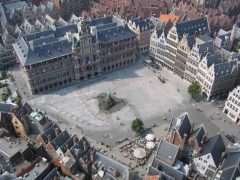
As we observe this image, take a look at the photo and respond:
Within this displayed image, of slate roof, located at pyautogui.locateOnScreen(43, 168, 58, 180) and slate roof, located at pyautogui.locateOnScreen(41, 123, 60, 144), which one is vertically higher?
slate roof, located at pyautogui.locateOnScreen(41, 123, 60, 144)

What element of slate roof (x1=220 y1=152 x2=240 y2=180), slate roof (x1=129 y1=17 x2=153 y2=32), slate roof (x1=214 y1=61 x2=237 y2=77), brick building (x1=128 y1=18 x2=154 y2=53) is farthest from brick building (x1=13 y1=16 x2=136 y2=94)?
slate roof (x1=220 y1=152 x2=240 y2=180)

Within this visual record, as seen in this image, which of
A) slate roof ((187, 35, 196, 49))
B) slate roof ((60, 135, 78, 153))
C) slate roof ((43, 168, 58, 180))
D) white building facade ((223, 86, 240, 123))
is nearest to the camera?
slate roof ((43, 168, 58, 180))

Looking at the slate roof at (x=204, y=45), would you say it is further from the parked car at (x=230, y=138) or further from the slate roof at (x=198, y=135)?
the slate roof at (x=198, y=135)

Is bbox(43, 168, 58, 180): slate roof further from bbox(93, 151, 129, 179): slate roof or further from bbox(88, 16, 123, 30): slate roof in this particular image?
bbox(88, 16, 123, 30): slate roof

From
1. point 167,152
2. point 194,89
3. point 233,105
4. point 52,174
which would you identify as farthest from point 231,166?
point 52,174

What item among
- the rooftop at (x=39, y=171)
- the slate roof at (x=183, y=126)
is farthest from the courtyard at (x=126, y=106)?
the rooftop at (x=39, y=171)

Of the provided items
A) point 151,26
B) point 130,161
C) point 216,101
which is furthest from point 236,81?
point 130,161
